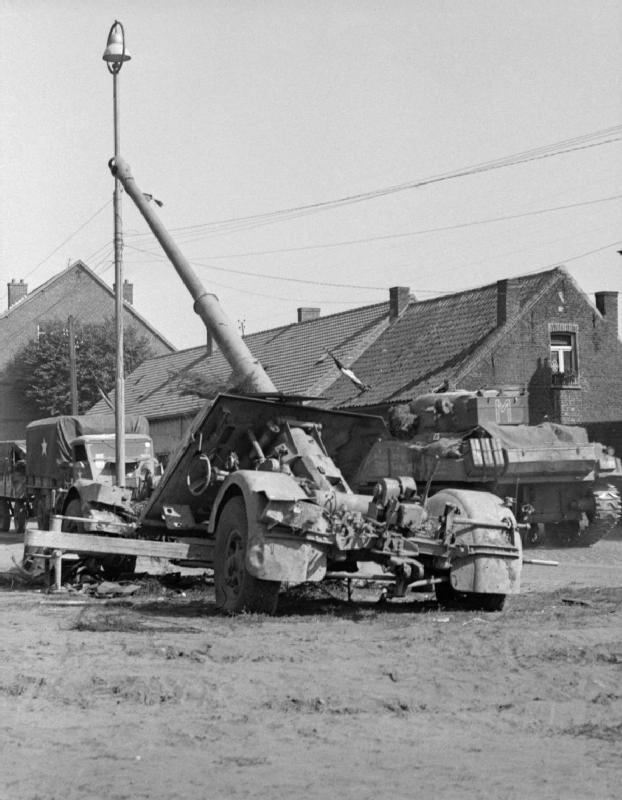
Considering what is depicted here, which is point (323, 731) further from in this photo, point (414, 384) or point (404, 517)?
point (414, 384)

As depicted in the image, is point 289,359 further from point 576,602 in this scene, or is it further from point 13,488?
point 576,602

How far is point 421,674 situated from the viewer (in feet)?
28.3

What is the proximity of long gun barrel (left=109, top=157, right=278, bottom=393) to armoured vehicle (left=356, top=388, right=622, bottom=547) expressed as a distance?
5.73 meters

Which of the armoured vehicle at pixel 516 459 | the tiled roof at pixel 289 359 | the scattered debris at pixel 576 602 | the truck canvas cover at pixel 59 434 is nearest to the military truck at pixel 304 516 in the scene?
the scattered debris at pixel 576 602

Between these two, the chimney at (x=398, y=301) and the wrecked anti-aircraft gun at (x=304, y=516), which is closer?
the wrecked anti-aircraft gun at (x=304, y=516)

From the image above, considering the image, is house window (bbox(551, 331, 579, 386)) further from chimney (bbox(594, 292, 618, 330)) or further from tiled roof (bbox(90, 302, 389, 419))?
tiled roof (bbox(90, 302, 389, 419))

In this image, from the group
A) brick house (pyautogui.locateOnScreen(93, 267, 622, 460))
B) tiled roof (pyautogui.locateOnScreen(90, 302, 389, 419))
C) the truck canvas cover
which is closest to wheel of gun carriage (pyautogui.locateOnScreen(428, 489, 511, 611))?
the truck canvas cover

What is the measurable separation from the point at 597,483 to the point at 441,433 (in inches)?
119

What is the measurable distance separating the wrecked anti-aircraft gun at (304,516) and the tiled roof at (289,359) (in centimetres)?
2355

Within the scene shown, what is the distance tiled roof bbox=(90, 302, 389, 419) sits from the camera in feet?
136

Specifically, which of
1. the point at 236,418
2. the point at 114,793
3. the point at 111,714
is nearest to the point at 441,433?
the point at 236,418

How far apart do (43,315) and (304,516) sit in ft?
193

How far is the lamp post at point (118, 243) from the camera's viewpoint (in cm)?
2420

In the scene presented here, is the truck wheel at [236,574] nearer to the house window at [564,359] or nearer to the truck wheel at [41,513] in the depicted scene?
the truck wheel at [41,513]
